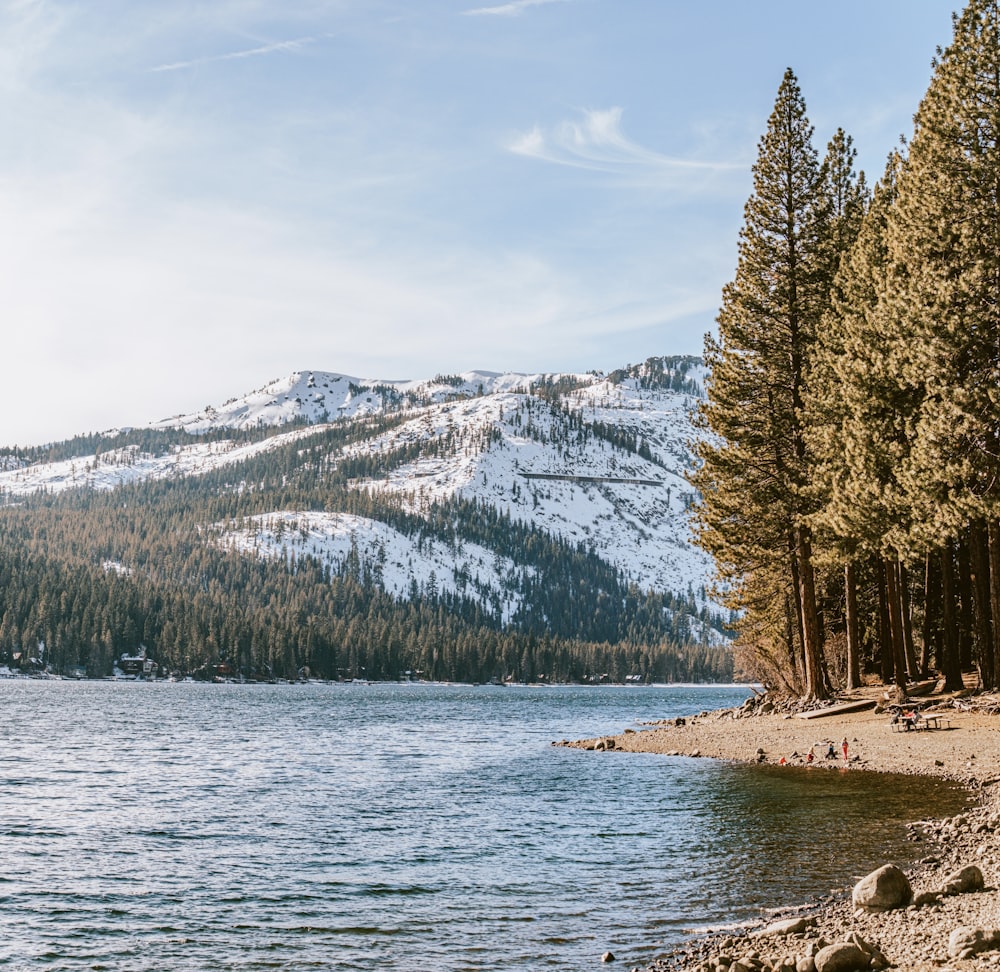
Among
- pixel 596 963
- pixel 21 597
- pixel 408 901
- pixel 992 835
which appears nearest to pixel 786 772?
pixel 992 835

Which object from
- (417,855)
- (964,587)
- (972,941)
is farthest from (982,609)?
(972,941)

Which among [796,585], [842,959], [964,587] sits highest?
[796,585]

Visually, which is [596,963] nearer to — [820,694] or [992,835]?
[992,835]

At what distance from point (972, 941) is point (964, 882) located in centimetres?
388

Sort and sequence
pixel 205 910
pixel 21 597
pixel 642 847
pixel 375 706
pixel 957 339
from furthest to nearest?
pixel 21 597 < pixel 375 706 < pixel 957 339 < pixel 642 847 < pixel 205 910

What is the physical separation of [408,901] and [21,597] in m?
185

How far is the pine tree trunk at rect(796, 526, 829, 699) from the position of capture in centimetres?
4350

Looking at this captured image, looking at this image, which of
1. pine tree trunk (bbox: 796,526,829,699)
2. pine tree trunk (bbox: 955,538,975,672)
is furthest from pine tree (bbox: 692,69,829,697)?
pine tree trunk (bbox: 955,538,975,672)

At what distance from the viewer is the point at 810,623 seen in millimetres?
43656

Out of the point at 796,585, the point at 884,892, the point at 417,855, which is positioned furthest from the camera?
the point at 796,585

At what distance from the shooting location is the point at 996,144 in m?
32.9

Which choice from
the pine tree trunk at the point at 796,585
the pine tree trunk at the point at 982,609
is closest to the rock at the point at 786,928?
the pine tree trunk at the point at 982,609

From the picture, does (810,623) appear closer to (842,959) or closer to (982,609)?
(982,609)

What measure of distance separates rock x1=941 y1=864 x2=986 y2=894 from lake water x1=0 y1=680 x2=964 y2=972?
121 inches
